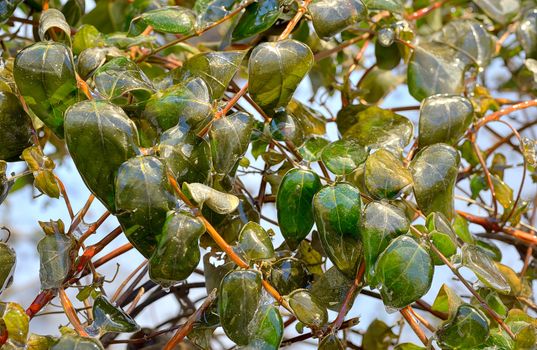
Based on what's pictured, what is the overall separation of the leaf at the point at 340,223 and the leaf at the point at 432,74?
0.25 m

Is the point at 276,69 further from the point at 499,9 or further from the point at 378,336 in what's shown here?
the point at 499,9

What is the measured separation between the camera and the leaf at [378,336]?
764 mm

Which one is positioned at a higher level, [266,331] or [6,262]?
[6,262]

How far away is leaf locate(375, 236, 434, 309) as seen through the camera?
485 mm

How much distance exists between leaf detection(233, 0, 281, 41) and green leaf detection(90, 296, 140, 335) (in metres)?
0.27

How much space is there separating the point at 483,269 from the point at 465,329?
0.05 metres

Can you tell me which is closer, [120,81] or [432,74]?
[120,81]

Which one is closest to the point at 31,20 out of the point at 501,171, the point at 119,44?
the point at 119,44

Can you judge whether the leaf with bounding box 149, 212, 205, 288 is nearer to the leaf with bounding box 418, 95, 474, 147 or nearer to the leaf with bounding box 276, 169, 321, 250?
the leaf with bounding box 276, 169, 321, 250

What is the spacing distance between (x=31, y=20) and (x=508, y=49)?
62 centimetres

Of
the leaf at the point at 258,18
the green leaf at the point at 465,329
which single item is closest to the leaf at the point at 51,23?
the leaf at the point at 258,18

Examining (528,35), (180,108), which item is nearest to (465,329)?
(180,108)

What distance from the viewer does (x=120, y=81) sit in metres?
0.54

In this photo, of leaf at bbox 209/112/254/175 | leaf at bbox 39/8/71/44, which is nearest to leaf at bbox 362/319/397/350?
leaf at bbox 209/112/254/175
